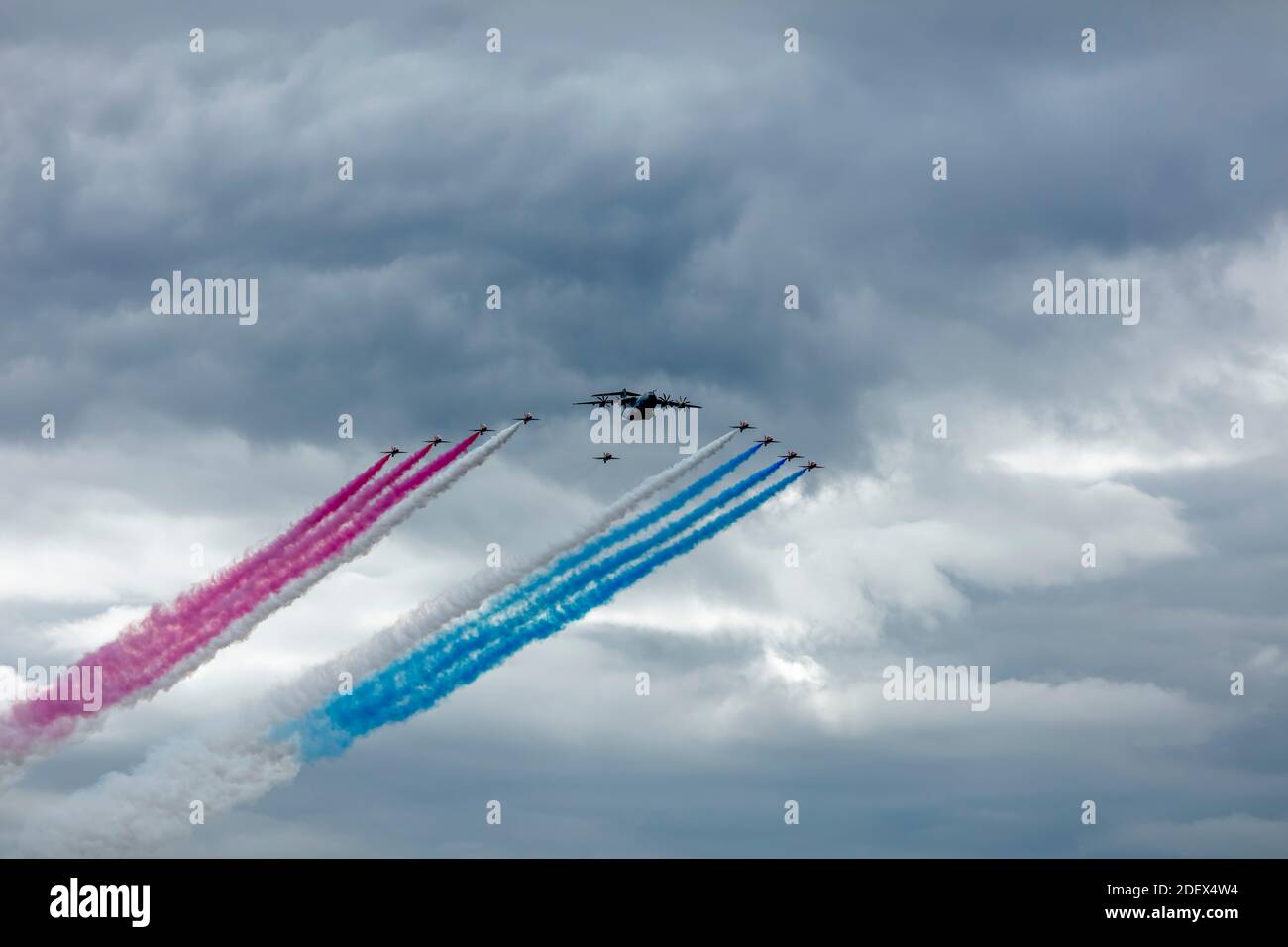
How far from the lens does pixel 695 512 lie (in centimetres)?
15688

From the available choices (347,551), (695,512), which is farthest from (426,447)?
(695,512)
